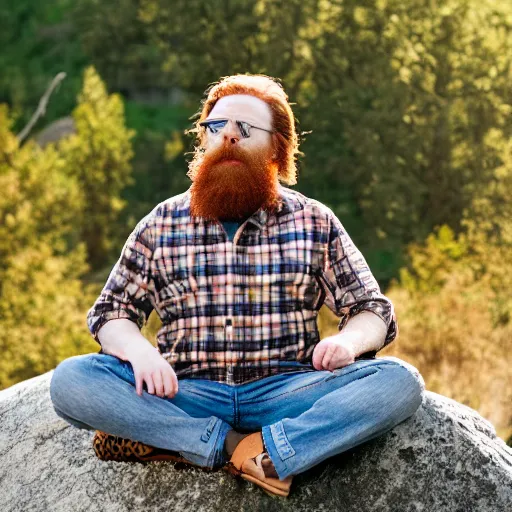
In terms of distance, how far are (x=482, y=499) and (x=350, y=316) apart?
2.48 ft

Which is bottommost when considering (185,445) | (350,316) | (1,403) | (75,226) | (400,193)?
(75,226)

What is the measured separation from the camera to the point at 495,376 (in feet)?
23.8

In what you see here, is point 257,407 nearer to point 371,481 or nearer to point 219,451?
point 219,451

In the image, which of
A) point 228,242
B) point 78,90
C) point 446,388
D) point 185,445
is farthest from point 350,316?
point 78,90

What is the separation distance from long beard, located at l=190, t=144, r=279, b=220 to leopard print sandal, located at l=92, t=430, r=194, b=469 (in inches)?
32.6

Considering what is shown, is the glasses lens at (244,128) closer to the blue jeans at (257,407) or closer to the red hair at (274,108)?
the red hair at (274,108)

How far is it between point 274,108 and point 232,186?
344 mm

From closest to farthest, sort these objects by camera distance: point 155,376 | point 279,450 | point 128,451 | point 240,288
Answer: point 279,450 < point 155,376 < point 128,451 < point 240,288

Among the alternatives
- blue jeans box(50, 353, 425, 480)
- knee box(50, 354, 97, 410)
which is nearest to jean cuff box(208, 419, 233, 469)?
blue jeans box(50, 353, 425, 480)

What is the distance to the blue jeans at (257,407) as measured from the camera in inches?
115

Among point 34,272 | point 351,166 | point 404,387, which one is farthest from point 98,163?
point 404,387

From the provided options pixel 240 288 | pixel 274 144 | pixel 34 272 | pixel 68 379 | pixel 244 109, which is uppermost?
pixel 244 109

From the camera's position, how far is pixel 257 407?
313 cm

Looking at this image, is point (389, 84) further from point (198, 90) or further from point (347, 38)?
point (198, 90)
